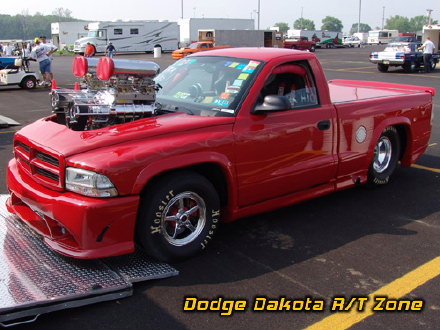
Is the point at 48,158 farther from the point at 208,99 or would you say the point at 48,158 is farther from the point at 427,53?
the point at 427,53

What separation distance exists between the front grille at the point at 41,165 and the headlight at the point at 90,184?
Result: 4.8 inches

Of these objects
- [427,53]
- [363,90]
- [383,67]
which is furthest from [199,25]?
[363,90]

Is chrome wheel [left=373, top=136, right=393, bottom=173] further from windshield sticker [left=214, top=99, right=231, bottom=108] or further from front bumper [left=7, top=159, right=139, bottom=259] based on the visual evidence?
front bumper [left=7, top=159, right=139, bottom=259]

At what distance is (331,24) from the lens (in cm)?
18200

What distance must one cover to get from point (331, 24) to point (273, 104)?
624 ft

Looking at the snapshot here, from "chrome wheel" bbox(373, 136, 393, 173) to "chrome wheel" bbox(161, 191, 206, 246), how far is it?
9.26 ft

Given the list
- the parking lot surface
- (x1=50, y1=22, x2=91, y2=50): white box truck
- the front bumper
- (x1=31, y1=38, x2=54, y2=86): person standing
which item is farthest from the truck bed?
(x1=50, y1=22, x2=91, y2=50): white box truck

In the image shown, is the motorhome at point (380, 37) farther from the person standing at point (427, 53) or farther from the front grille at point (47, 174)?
the front grille at point (47, 174)

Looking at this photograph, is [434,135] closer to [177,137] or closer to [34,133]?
[177,137]

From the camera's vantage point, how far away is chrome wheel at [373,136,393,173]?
5977 mm

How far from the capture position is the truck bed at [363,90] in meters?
5.74

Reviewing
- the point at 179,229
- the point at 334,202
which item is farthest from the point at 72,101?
the point at 334,202

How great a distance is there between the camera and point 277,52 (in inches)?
189

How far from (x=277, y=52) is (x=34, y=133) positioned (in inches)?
96.4
